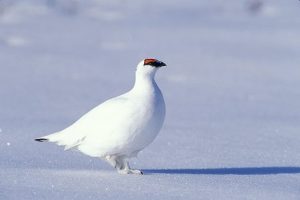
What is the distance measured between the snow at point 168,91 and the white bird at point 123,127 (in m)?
0.12

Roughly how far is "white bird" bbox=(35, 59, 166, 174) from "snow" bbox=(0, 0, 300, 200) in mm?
122

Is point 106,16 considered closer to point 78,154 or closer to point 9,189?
point 78,154

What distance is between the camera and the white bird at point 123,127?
14.4ft

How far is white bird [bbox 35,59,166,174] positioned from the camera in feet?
14.4

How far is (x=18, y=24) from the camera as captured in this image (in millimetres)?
14648

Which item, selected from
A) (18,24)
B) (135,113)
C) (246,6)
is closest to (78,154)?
(135,113)

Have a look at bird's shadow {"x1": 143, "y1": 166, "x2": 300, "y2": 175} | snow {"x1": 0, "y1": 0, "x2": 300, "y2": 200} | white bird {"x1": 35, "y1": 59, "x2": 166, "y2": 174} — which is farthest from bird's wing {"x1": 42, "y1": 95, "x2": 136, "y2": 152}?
bird's shadow {"x1": 143, "y1": 166, "x2": 300, "y2": 175}

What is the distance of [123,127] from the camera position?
4383mm

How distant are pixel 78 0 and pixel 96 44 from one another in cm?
411

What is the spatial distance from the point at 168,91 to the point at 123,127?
4.68 meters

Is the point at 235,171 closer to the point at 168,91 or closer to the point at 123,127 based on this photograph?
the point at 123,127

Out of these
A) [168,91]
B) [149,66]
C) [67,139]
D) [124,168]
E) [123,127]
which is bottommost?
[124,168]

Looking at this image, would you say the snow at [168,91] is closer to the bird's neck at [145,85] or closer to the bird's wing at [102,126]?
the bird's wing at [102,126]

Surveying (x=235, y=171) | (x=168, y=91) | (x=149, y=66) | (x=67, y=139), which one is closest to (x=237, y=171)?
(x=235, y=171)
